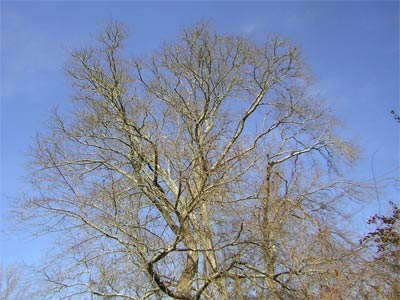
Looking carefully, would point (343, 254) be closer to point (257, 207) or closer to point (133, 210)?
point (257, 207)

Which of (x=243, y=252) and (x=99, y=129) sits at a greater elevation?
(x=99, y=129)

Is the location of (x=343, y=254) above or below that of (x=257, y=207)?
below

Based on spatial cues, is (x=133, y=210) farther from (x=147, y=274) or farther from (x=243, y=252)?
(x=243, y=252)

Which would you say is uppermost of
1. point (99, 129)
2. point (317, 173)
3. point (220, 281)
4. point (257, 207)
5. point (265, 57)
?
point (265, 57)

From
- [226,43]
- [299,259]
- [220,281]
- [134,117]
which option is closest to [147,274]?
[220,281]

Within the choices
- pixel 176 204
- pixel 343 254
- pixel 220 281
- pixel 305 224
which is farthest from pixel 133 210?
pixel 343 254

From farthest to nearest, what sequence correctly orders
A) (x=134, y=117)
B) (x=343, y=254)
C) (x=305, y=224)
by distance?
(x=134, y=117) < (x=305, y=224) < (x=343, y=254)

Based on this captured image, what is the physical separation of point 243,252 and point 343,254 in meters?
1.36

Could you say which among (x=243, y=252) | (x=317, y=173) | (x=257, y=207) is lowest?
(x=243, y=252)

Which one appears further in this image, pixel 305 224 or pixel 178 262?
pixel 178 262

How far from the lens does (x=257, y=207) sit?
6070mm

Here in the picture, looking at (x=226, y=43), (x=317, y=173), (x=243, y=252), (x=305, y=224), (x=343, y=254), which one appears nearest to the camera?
(x=343, y=254)

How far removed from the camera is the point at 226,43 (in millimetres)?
12016

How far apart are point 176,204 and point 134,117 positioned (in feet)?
11.9
